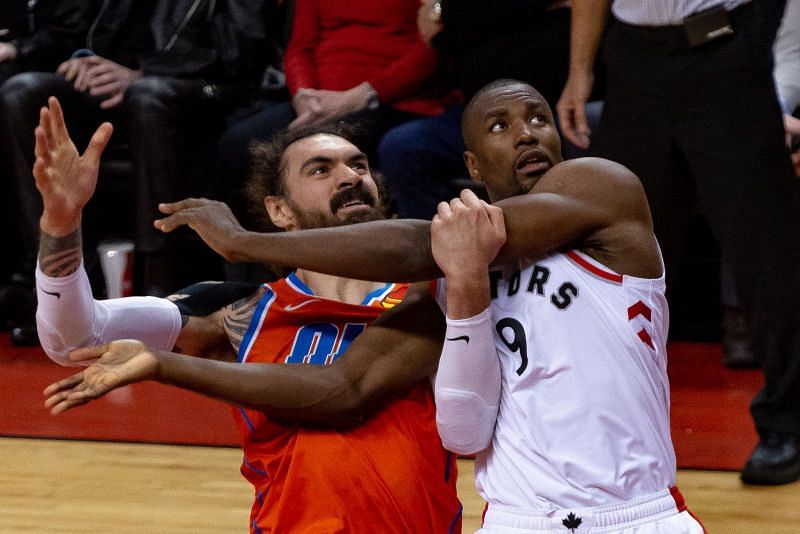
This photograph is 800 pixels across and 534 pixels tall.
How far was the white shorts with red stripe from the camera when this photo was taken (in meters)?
2.27

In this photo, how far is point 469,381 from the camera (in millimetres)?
2312

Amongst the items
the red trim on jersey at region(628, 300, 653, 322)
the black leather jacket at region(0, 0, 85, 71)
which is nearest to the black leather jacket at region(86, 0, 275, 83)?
the black leather jacket at region(0, 0, 85, 71)

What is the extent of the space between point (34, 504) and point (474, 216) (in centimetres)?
193

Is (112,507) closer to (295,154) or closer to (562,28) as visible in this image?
(295,154)

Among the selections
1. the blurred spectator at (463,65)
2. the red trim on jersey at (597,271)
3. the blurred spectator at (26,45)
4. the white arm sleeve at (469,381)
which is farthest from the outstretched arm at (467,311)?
the blurred spectator at (26,45)

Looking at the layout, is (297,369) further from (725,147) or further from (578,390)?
(725,147)

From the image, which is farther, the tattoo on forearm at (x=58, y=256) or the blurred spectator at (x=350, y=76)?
the blurred spectator at (x=350, y=76)

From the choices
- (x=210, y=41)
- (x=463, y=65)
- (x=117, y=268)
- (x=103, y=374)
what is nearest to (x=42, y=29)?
(x=210, y=41)

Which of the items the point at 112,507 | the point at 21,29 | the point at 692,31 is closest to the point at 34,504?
the point at 112,507

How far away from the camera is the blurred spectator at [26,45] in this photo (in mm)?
5500

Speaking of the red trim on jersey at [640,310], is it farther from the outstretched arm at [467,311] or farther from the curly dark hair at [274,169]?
the curly dark hair at [274,169]

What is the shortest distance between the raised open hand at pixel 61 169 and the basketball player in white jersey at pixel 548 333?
229 millimetres

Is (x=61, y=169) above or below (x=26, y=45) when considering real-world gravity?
above

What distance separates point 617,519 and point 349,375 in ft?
1.96
